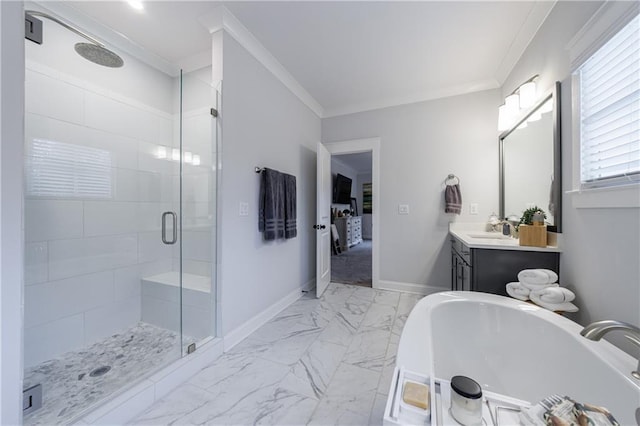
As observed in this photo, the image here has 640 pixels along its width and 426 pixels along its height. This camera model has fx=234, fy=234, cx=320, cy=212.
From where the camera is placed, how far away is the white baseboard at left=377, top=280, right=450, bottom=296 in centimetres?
289

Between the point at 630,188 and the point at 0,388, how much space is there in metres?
2.55

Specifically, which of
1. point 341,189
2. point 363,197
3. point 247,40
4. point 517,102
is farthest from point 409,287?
point 363,197

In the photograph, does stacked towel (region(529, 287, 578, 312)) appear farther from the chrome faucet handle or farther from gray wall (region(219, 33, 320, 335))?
gray wall (region(219, 33, 320, 335))

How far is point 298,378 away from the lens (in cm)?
148

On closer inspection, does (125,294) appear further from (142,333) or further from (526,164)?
(526,164)

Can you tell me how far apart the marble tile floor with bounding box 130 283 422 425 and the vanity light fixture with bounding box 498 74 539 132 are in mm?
2153

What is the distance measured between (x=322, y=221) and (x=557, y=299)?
7.07ft

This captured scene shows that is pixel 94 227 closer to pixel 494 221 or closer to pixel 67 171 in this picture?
pixel 67 171

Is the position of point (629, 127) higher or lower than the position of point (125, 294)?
higher

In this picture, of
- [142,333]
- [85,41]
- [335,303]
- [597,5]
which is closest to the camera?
[597,5]

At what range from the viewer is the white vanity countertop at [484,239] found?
1.62 m

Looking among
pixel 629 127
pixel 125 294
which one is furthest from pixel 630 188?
pixel 125 294

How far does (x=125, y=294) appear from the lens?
209 centimetres

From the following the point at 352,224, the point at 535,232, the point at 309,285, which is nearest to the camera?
the point at 535,232
